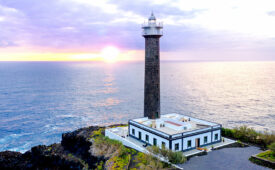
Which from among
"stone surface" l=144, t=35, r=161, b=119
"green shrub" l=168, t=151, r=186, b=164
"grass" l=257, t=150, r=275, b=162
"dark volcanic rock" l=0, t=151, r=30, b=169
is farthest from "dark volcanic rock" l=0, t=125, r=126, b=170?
"grass" l=257, t=150, r=275, b=162

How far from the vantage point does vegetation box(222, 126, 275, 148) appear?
3253 centimetres

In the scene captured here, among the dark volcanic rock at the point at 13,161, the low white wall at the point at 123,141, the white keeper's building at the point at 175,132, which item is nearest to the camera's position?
the white keeper's building at the point at 175,132

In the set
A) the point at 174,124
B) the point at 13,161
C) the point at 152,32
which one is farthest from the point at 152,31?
the point at 13,161

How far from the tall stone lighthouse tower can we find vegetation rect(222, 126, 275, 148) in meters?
11.7

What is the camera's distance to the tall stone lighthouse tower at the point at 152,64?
36.3 metres

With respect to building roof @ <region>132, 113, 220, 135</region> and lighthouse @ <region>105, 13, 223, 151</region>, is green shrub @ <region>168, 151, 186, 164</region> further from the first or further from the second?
building roof @ <region>132, 113, 220, 135</region>

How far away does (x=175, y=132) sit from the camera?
31641 mm

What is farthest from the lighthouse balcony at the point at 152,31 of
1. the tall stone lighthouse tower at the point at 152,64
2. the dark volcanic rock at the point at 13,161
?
the dark volcanic rock at the point at 13,161

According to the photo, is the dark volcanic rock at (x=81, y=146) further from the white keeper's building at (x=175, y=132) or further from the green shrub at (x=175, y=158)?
the green shrub at (x=175, y=158)

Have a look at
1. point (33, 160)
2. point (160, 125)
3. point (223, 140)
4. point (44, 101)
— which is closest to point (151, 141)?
point (160, 125)

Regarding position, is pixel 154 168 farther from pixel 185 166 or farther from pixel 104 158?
pixel 104 158

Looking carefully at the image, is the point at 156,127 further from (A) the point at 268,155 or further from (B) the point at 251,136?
(A) the point at 268,155

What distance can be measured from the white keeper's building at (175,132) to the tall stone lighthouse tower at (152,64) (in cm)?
227

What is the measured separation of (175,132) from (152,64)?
444 inches
